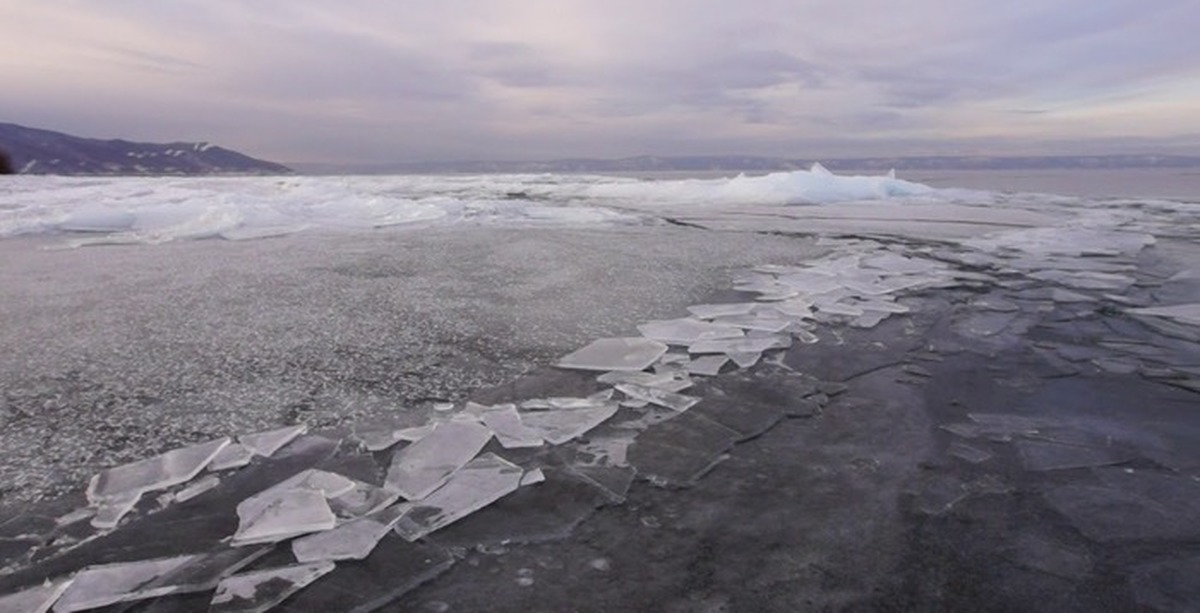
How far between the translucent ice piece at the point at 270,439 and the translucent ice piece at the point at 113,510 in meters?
0.34

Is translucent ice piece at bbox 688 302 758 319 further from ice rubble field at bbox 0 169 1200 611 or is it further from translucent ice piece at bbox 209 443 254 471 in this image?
translucent ice piece at bbox 209 443 254 471

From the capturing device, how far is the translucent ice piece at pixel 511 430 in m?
2.16

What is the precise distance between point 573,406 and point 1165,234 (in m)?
9.16

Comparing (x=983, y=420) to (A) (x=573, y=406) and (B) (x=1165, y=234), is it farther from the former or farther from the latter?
(B) (x=1165, y=234)

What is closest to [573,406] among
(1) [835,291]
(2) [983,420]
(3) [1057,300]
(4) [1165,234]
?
(2) [983,420]

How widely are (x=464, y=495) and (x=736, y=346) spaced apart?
1.79m

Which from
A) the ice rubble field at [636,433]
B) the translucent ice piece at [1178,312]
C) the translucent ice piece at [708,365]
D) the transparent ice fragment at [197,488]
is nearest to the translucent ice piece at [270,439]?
the ice rubble field at [636,433]

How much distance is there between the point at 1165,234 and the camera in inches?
322

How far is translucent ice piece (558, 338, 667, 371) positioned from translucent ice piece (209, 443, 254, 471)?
1.29m

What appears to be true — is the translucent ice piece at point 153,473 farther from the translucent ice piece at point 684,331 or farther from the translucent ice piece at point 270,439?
the translucent ice piece at point 684,331

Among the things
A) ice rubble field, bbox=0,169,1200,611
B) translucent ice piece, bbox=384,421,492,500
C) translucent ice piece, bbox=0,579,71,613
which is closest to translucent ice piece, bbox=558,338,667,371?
ice rubble field, bbox=0,169,1200,611

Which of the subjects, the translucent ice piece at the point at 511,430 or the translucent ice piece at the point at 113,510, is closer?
the translucent ice piece at the point at 113,510

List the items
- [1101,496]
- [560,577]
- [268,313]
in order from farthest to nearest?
[268,313], [1101,496], [560,577]

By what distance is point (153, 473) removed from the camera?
189 centimetres
